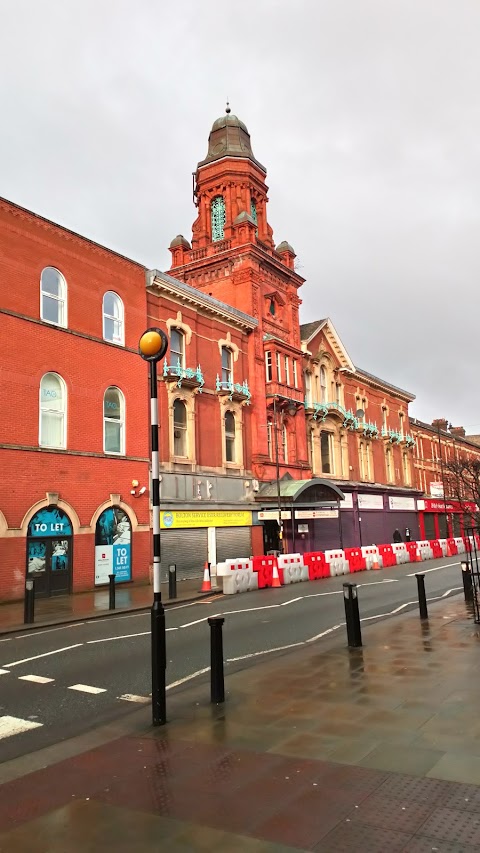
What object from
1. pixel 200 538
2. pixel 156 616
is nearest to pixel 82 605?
pixel 200 538

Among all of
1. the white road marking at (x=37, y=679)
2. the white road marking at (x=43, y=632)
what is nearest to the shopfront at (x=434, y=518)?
the white road marking at (x=43, y=632)

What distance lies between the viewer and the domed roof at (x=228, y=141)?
37.6m

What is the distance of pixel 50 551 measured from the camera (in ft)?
66.5

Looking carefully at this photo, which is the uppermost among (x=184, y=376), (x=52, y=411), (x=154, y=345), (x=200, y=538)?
(x=184, y=376)

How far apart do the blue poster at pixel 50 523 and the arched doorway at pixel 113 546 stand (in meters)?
1.38

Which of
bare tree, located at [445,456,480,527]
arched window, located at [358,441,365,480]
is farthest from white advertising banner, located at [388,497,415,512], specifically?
bare tree, located at [445,456,480,527]

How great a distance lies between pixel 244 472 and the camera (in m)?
31.0

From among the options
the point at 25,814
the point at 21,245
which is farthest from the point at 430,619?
the point at 21,245

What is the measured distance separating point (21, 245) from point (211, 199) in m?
19.6

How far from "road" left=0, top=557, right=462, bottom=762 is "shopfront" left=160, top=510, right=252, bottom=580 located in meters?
6.74

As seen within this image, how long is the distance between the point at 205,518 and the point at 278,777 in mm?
22943

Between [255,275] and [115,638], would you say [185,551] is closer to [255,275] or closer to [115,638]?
[115,638]

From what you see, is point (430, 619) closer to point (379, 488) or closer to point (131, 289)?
point (131, 289)

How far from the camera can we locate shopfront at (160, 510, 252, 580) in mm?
25297
